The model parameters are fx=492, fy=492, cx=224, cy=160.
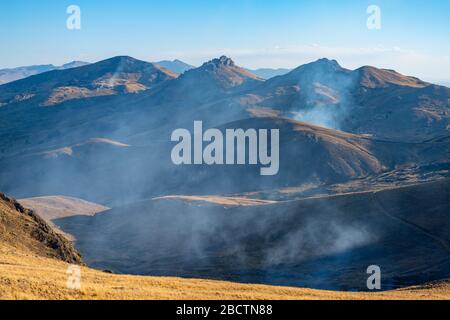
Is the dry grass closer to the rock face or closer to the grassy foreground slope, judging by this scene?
the grassy foreground slope

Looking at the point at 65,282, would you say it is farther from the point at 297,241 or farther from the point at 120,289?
the point at 297,241

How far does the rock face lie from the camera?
208 ft

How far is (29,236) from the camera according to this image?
66.8 m

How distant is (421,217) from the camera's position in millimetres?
93312

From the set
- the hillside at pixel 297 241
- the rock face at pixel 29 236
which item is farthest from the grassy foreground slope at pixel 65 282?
the hillside at pixel 297 241

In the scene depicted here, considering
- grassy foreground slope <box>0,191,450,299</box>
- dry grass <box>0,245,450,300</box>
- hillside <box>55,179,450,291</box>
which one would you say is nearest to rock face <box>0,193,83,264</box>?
grassy foreground slope <box>0,191,450,299</box>

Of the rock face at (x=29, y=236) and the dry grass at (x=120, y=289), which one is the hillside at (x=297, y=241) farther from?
the dry grass at (x=120, y=289)

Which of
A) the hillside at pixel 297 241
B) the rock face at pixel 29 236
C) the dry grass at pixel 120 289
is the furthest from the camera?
the hillside at pixel 297 241

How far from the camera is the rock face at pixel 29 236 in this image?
63.4 metres

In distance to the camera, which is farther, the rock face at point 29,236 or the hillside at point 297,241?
the hillside at point 297,241
